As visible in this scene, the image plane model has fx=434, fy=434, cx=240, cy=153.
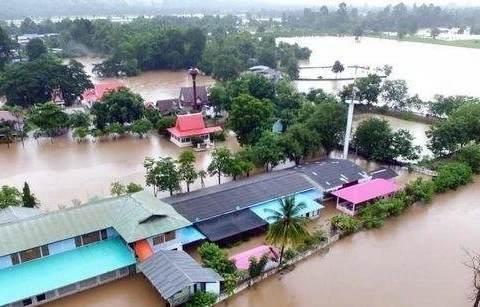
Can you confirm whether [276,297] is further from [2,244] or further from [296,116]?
[296,116]

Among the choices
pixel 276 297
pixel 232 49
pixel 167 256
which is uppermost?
pixel 232 49

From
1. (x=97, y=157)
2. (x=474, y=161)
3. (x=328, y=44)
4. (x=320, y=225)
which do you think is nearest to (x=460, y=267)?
(x=320, y=225)

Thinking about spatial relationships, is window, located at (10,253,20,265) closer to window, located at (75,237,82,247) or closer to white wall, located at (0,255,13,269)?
white wall, located at (0,255,13,269)

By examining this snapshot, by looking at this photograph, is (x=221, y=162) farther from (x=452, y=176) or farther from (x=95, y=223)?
(x=452, y=176)

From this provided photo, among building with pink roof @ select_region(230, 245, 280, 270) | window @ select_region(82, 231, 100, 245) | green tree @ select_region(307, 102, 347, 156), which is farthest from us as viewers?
green tree @ select_region(307, 102, 347, 156)

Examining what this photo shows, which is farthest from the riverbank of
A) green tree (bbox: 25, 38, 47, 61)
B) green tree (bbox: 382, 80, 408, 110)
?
green tree (bbox: 25, 38, 47, 61)

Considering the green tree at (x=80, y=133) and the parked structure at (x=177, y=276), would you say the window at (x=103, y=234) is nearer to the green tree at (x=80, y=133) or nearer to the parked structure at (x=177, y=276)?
the parked structure at (x=177, y=276)

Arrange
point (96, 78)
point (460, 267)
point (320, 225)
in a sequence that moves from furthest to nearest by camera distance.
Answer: point (96, 78)
point (320, 225)
point (460, 267)

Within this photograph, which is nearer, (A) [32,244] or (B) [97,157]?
(A) [32,244]
